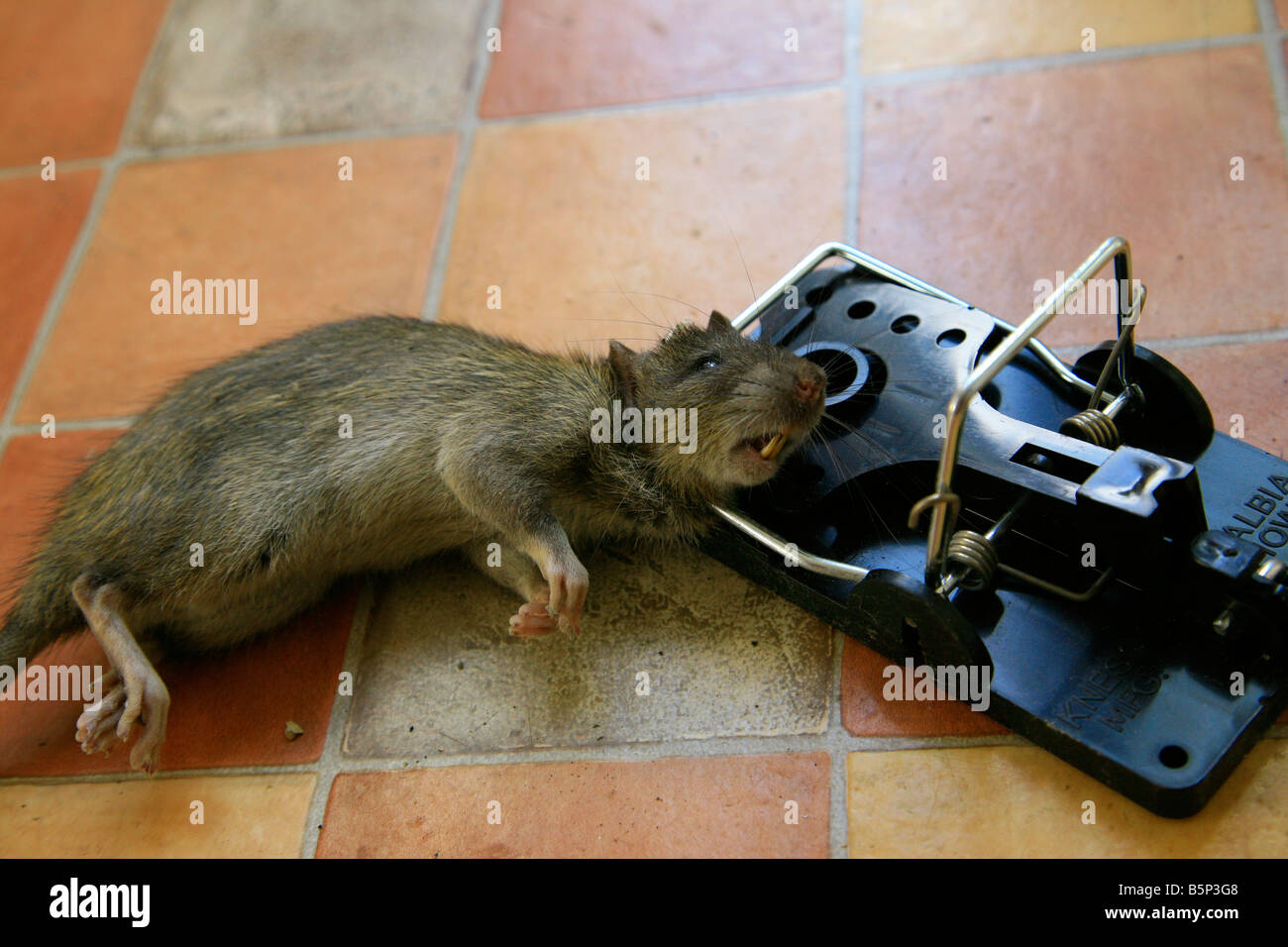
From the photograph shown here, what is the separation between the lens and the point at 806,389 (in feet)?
6.52

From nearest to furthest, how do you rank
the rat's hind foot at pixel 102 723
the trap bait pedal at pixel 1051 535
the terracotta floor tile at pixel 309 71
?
the trap bait pedal at pixel 1051 535 < the rat's hind foot at pixel 102 723 < the terracotta floor tile at pixel 309 71

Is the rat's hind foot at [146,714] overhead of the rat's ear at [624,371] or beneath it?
beneath

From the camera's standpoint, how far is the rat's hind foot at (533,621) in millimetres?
2043

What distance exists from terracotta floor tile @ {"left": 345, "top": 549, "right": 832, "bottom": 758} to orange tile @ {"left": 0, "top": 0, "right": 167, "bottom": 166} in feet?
6.55

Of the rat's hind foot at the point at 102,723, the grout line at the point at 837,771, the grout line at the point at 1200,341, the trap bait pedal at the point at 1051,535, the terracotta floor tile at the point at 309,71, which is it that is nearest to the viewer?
the trap bait pedal at the point at 1051,535

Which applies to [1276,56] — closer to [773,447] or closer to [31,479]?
[773,447]

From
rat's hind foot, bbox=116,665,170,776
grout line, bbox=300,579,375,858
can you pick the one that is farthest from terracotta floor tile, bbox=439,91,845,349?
rat's hind foot, bbox=116,665,170,776

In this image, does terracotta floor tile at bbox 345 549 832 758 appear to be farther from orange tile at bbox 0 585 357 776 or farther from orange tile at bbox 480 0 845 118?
orange tile at bbox 480 0 845 118

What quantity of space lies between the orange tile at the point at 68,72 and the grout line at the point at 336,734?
184cm

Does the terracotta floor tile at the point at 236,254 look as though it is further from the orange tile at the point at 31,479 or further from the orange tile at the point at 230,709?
the orange tile at the point at 230,709

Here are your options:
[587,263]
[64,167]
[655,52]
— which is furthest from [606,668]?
[64,167]

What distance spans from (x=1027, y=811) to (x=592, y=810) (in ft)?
2.15

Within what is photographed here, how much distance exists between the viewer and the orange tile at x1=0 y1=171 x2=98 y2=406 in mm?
3031

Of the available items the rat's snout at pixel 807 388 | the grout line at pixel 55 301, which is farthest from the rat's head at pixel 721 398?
the grout line at pixel 55 301
